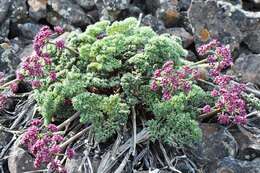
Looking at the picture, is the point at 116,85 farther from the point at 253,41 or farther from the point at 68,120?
the point at 253,41

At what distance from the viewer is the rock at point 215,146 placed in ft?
15.1

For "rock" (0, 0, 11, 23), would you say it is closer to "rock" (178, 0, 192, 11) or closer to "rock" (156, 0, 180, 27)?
"rock" (156, 0, 180, 27)

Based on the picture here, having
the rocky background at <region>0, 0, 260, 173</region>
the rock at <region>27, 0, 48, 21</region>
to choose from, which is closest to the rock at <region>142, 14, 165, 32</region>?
the rocky background at <region>0, 0, 260, 173</region>

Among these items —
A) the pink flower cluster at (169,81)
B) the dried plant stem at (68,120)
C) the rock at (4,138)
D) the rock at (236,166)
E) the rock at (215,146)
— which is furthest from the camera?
the rock at (4,138)

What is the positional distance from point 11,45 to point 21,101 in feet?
2.80

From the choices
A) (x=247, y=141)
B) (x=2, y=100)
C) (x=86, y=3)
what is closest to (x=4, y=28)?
(x=86, y=3)

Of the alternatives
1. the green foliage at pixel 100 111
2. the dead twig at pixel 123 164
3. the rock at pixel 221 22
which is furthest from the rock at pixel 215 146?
the rock at pixel 221 22

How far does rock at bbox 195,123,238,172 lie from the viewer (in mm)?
4609

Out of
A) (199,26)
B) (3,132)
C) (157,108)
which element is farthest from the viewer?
(199,26)

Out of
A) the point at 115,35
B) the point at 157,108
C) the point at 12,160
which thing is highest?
the point at 115,35

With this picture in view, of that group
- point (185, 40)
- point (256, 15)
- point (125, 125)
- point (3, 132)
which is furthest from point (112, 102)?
point (256, 15)

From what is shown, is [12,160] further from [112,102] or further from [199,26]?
[199,26]

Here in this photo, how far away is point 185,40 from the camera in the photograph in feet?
19.0

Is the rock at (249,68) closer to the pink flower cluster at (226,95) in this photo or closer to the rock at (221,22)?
the rock at (221,22)
